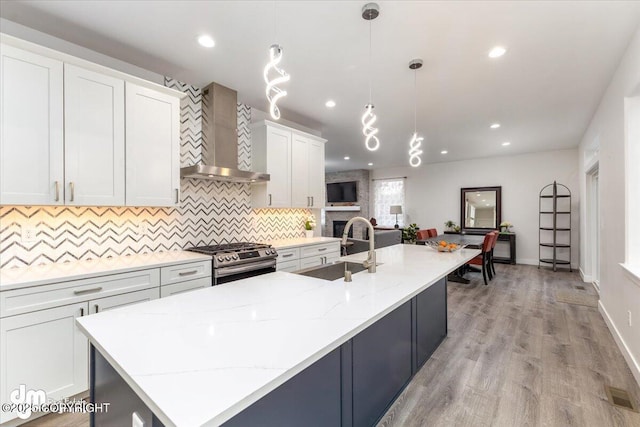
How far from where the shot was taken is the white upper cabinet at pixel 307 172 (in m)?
4.12

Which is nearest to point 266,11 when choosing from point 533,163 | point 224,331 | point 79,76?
point 79,76

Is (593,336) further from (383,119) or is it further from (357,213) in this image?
(357,213)

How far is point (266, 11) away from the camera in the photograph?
2035mm

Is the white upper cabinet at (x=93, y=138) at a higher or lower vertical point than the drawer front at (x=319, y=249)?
higher

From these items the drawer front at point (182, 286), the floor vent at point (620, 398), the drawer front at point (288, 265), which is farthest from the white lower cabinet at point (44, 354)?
the floor vent at point (620, 398)

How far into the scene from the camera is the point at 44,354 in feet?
6.13

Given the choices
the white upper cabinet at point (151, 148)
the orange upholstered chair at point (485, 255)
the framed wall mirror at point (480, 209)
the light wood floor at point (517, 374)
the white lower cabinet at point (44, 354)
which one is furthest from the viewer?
the framed wall mirror at point (480, 209)

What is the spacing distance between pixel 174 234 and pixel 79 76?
1.60m

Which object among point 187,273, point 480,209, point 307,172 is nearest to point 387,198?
point 480,209

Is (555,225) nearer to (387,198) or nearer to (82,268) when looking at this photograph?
(387,198)

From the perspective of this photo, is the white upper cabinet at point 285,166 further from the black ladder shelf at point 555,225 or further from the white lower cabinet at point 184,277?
the black ladder shelf at point 555,225

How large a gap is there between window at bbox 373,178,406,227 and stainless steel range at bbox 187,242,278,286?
6382 millimetres

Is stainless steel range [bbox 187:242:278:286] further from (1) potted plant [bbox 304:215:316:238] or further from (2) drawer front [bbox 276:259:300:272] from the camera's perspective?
(1) potted plant [bbox 304:215:316:238]

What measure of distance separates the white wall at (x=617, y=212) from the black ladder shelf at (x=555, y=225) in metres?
3.01
